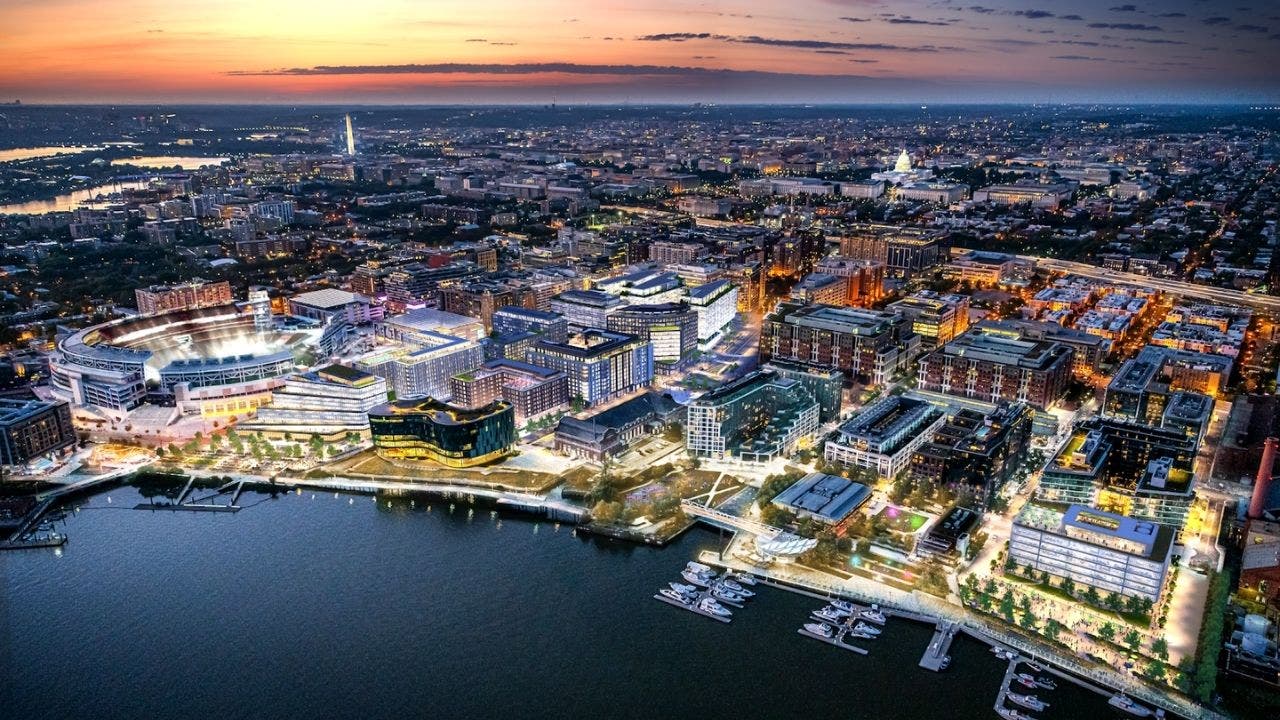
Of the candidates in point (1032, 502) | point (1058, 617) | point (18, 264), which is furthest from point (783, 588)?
point (18, 264)

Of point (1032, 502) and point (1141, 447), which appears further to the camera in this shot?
point (1141, 447)

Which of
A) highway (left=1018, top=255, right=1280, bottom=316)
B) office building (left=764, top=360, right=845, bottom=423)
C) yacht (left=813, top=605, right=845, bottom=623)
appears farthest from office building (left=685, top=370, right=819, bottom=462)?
highway (left=1018, top=255, right=1280, bottom=316)

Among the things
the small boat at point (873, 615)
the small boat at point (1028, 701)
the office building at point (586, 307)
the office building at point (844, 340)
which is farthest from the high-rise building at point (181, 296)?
the small boat at point (1028, 701)

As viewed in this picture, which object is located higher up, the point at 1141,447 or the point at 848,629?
the point at 1141,447

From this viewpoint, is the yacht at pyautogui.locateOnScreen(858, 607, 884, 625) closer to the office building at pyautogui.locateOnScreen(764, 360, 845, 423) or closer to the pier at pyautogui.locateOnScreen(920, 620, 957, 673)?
the pier at pyautogui.locateOnScreen(920, 620, 957, 673)

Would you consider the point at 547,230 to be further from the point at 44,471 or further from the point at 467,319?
the point at 44,471
